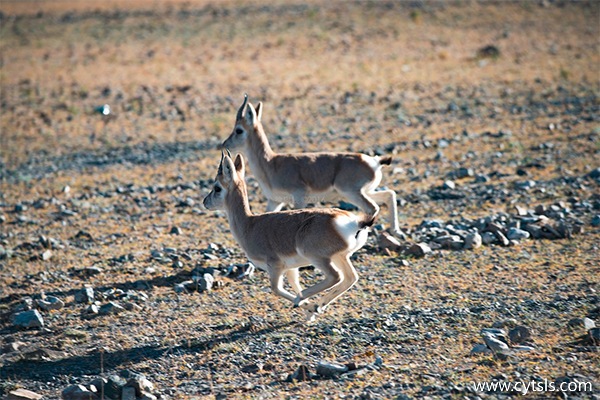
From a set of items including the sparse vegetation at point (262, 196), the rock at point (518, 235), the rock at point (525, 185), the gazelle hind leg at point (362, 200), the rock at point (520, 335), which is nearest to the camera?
the rock at point (520, 335)

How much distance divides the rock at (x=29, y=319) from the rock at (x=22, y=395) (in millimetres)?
1862

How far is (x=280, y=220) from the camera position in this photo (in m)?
9.94

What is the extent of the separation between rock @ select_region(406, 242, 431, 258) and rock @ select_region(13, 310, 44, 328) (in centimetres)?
478

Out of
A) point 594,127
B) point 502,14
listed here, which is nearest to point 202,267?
point 594,127

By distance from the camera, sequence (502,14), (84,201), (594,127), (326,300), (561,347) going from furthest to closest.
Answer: (502,14), (594,127), (84,201), (326,300), (561,347)

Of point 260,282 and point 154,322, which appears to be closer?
A: point 154,322

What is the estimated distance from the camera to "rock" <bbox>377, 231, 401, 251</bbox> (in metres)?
12.0

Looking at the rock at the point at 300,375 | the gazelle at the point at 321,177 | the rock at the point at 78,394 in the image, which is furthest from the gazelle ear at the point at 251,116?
the rock at the point at 78,394

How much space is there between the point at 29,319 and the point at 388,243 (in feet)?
15.6

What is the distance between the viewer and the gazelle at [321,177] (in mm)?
12320

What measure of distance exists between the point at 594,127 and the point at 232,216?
38.1 ft

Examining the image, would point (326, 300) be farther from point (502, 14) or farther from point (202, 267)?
point (502, 14)

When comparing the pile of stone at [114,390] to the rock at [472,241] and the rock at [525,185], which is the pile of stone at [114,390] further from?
the rock at [525,185]

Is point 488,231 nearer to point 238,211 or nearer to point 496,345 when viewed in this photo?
point 238,211
